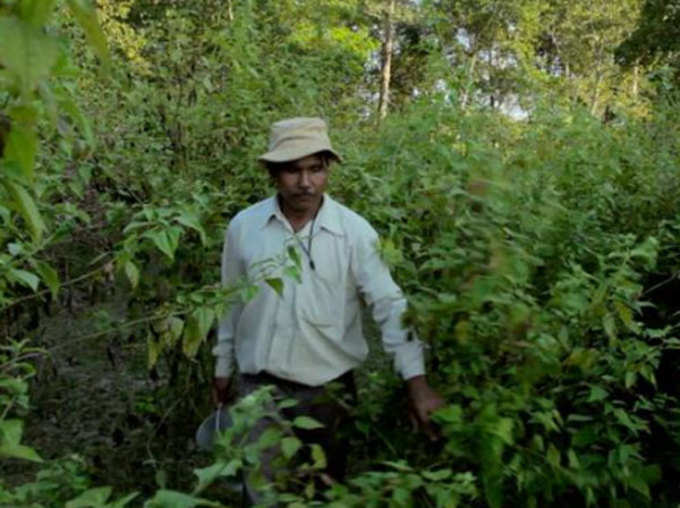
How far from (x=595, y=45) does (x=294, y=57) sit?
3478 cm

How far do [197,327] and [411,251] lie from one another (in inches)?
39.8

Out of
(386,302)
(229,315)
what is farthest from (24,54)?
(229,315)

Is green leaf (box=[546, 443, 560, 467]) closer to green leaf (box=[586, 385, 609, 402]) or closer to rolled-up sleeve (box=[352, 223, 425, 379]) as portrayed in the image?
green leaf (box=[586, 385, 609, 402])

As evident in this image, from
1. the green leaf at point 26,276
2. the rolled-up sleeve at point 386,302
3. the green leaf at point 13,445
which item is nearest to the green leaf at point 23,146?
the green leaf at point 13,445

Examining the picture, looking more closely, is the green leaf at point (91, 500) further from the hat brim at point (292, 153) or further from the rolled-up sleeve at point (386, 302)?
the hat brim at point (292, 153)

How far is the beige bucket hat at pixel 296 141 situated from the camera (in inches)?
110

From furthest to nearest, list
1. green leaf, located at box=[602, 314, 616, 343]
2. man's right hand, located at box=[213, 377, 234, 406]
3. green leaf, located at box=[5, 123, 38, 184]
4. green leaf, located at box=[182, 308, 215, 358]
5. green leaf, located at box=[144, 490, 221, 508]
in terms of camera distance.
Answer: man's right hand, located at box=[213, 377, 234, 406] < green leaf, located at box=[602, 314, 616, 343] < green leaf, located at box=[182, 308, 215, 358] < green leaf, located at box=[144, 490, 221, 508] < green leaf, located at box=[5, 123, 38, 184]

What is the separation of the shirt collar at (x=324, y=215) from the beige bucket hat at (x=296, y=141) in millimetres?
153

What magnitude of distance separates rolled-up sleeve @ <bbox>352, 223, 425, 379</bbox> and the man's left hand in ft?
0.09

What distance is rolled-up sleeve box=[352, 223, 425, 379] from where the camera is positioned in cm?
251

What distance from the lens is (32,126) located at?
0.94 meters

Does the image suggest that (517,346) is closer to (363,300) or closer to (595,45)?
(363,300)

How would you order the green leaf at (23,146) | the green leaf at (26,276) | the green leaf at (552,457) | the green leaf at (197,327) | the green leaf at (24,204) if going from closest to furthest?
the green leaf at (23,146)
the green leaf at (24,204)
the green leaf at (26,276)
the green leaf at (197,327)
the green leaf at (552,457)

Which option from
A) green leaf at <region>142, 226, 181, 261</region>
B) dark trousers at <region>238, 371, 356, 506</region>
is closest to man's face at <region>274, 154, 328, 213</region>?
dark trousers at <region>238, 371, 356, 506</region>
